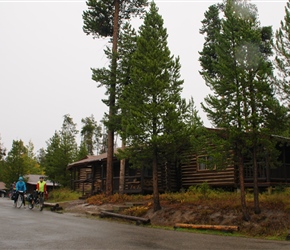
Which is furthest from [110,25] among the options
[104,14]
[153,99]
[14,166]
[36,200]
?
[14,166]

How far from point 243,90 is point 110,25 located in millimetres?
17500

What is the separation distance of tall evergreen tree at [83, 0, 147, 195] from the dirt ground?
7.82m

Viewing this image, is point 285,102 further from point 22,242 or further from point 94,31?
point 94,31

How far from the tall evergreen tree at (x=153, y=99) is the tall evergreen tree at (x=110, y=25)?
676 centimetres

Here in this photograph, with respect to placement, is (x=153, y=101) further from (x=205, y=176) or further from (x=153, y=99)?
(x=205, y=176)

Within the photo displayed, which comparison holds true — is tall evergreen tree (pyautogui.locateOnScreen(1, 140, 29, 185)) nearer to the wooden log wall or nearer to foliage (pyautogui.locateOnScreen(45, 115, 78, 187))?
foliage (pyautogui.locateOnScreen(45, 115, 78, 187))

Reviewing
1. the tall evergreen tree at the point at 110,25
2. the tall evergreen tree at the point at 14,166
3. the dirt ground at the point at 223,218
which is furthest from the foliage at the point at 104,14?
the tall evergreen tree at the point at 14,166

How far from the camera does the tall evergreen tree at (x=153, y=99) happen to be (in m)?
18.2

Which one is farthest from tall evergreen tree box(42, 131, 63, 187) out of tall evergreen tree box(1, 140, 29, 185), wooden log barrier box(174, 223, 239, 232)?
wooden log barrier box(174, 223, 239, 232)

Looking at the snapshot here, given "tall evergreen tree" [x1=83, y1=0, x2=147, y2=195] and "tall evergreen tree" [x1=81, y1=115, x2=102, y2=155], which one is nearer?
"tall evergreen tree" [x1=83, y1=0, x2=147, y2=195]

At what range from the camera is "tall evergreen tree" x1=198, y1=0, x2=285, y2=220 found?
14.9 m

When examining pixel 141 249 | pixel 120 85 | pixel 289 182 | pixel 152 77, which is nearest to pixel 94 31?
pixel 120 85

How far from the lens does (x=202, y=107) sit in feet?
52.3

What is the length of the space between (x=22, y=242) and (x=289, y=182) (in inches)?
772
